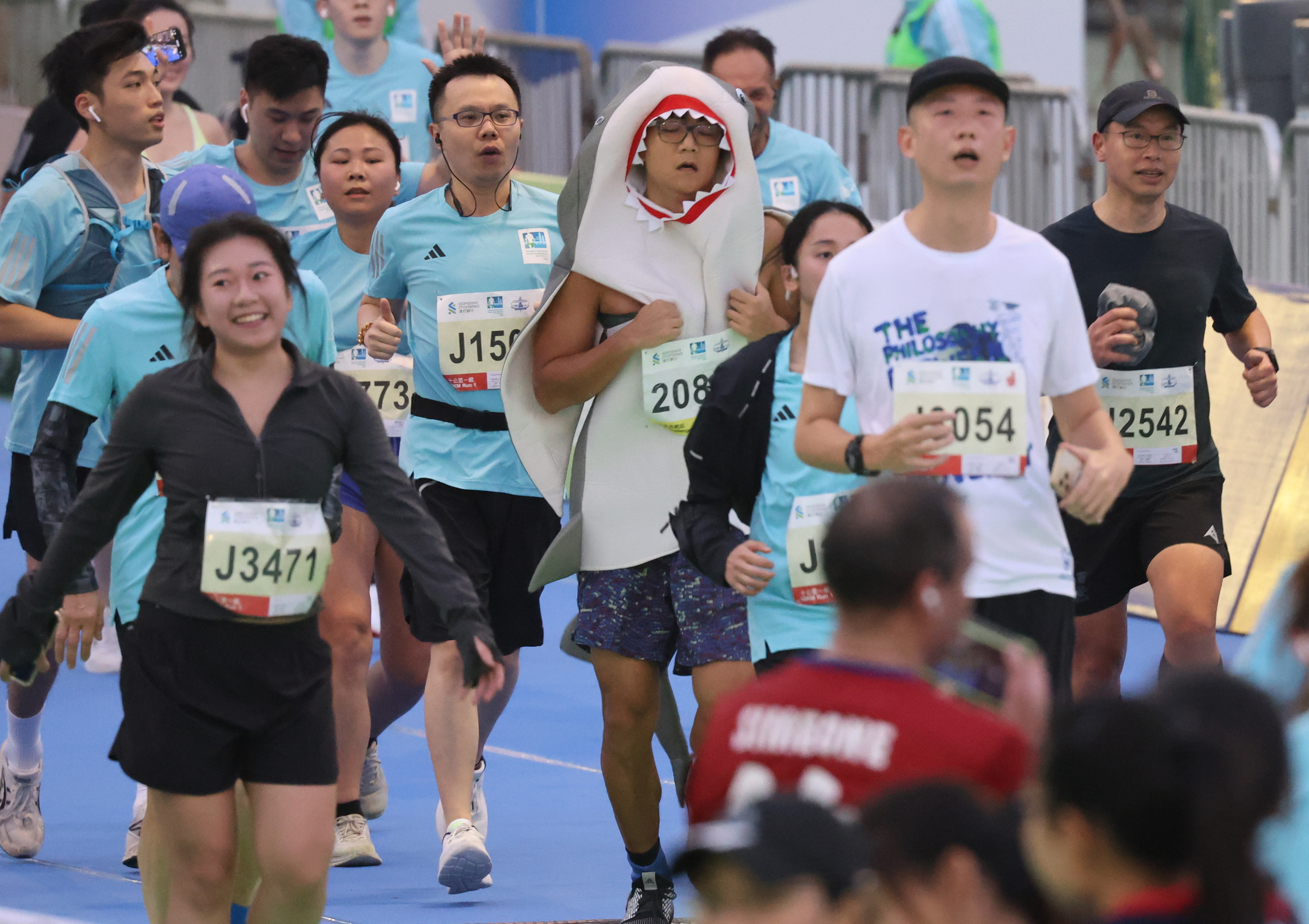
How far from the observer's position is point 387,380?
20.9ft

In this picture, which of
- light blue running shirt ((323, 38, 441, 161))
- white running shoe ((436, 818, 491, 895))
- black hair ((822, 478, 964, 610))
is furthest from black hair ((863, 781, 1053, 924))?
light blue running shirt ((323, 38, 441, 161))

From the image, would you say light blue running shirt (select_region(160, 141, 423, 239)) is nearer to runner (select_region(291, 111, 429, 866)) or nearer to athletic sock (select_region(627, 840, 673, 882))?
runner (select_region(291, 111, 429, 866))

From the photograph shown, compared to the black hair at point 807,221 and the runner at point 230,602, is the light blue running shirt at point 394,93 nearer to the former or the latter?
the black hair at point 807,221

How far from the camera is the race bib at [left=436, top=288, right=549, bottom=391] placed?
19.1 ft

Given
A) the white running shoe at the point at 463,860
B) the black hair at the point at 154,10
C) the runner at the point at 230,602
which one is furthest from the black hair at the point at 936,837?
the black hair at the point at 154,10

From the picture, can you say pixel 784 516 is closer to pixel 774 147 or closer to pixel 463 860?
pixel 463 860

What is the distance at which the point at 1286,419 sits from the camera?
9.38 metres

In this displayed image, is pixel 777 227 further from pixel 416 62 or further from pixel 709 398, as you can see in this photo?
pixel 416 62

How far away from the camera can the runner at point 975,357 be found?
4.05m

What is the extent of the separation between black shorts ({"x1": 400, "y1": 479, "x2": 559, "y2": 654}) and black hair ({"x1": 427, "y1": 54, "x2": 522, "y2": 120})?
1185mm

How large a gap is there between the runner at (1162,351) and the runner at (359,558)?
205 cm

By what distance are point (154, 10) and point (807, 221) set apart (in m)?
4.39

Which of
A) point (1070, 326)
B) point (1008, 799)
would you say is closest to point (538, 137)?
point (1070, 326)

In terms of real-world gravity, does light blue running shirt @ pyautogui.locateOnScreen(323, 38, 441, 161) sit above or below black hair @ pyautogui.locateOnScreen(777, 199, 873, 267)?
above
